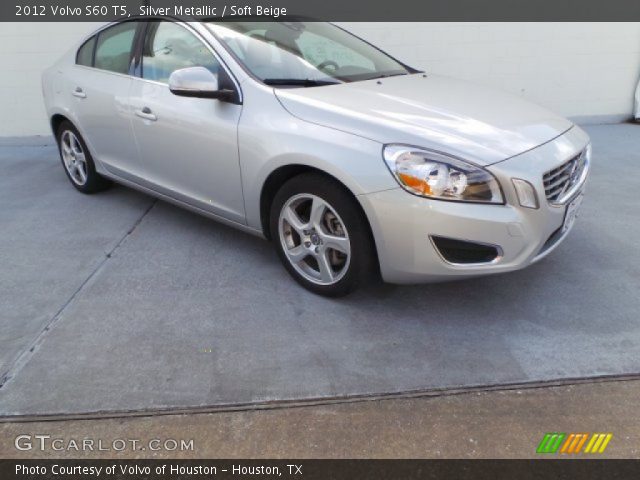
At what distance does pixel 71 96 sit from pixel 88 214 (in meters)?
0.96

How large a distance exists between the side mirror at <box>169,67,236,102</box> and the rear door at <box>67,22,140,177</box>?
844 millimetres

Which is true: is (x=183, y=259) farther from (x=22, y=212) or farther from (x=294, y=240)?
(x=22, y=212)

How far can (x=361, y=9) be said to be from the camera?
6.47 m

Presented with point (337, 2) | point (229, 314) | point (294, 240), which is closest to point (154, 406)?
point (229, 314)

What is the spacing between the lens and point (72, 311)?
292 cm

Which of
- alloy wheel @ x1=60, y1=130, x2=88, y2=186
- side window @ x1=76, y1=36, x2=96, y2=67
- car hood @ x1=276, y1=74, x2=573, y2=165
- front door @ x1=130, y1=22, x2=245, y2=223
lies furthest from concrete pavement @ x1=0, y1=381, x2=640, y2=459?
side window @ x1=76, y1=36, x2=96, y2=67

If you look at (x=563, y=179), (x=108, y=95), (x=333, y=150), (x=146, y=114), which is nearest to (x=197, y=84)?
(x=146, y=114)

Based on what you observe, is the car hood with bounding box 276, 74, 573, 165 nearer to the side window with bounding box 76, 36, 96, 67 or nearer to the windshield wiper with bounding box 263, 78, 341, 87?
the windshield wiper with bounding box 263, 78, 341, 87

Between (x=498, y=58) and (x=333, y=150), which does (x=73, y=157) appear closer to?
(x=333, y=150)

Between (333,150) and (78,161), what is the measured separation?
2.95 m
